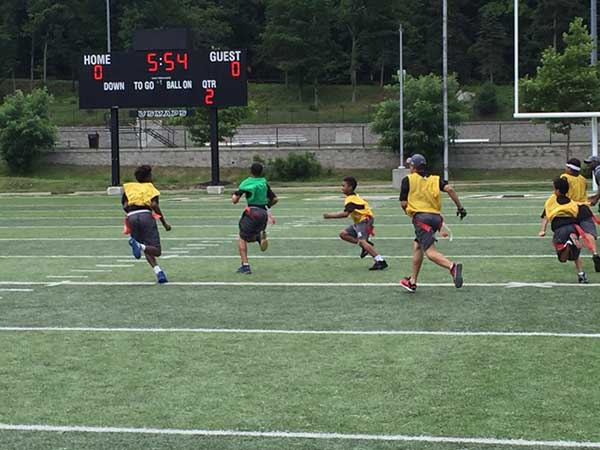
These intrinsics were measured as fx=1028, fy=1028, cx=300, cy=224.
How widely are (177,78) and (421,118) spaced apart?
18836 mm

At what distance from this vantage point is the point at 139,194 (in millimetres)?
11852

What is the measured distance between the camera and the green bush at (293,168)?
4844 cm

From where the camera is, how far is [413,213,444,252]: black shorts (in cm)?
1040

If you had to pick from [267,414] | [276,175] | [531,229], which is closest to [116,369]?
[267,414]

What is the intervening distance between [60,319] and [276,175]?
39.4m

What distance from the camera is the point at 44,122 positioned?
180 feet

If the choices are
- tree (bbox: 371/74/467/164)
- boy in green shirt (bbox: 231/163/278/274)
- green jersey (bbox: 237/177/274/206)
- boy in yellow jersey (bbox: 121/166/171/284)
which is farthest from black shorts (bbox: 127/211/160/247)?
tree (bbox: 371/74/467/164)

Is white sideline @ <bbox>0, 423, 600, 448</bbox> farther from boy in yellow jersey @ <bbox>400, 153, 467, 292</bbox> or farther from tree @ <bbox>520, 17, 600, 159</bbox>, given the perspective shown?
Result: tree @ <bbox>520, 17, 600, 159</bbox>

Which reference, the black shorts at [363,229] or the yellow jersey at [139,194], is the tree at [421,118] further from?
the yellow jersey at [139,194]

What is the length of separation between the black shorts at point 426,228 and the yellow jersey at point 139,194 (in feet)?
10.4

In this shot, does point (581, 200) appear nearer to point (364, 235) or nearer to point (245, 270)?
point (364, 235)

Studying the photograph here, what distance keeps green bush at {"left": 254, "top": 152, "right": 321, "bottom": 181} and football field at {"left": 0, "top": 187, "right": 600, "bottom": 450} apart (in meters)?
33.3

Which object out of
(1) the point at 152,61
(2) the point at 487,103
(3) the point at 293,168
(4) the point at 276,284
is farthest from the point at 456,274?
(2) the point at 487,103

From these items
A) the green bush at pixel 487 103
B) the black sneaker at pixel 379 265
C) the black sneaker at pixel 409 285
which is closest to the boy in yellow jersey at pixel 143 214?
the black sneaker at pixel 379 265
